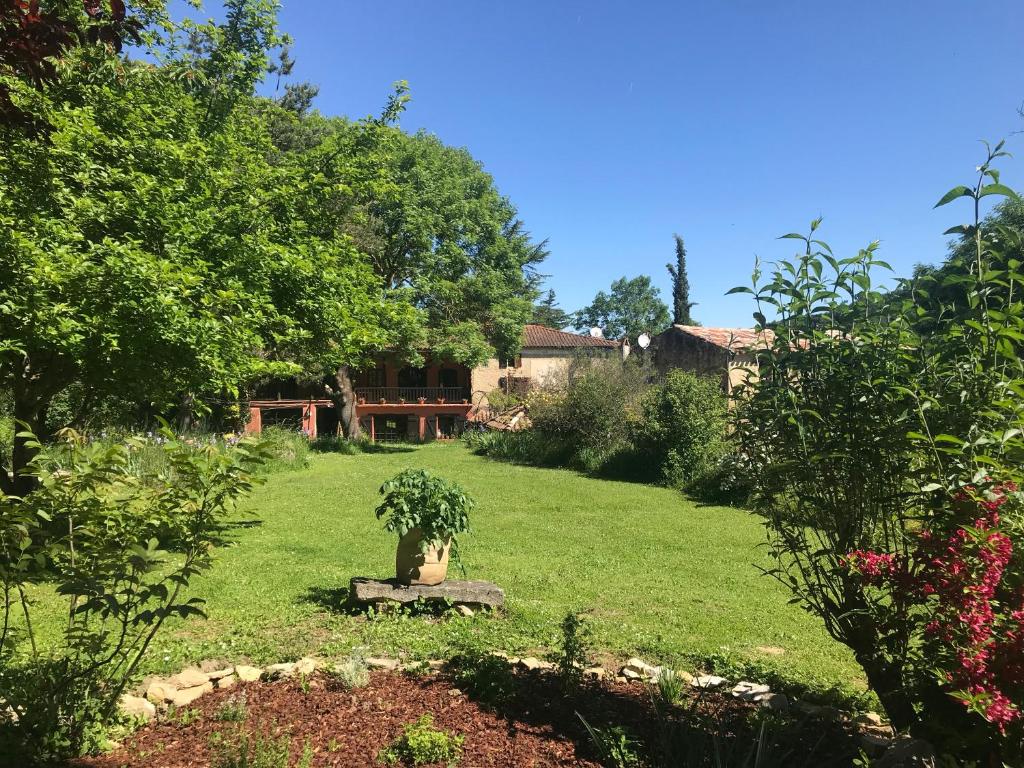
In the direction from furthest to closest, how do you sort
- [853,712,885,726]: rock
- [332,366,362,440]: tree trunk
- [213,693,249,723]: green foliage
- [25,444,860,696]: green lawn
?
[332,366,362,440]: tree trunk → [25,444,860,696]: green lawn → [853,712,885,726]: rock → [213,693,249,723]: green foliage

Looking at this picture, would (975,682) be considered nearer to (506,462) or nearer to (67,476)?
(67,476)

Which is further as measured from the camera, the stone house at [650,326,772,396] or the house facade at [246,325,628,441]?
the house facade at [246,325,628,441]

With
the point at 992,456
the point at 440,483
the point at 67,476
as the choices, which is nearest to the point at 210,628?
the point at 440,483

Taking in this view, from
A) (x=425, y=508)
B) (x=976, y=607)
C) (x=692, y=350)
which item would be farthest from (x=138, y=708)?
(x=692, y=350)

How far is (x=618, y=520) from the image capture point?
35.2 ft

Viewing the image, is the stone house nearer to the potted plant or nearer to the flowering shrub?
the potted plant

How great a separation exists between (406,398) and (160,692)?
28.5 meters

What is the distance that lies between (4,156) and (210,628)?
569 centimetres

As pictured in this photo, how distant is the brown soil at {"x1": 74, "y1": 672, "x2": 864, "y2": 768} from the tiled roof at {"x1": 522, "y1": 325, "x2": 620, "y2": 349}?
3192cm

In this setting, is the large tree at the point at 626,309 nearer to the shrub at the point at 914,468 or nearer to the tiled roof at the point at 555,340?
the tiled roof at the point at 555,340

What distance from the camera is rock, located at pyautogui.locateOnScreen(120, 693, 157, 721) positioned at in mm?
3195

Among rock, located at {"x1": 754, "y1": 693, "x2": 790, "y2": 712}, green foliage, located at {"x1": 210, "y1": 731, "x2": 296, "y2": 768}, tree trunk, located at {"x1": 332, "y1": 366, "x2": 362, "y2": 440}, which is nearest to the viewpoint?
green foliage, located at {"x1": 210, "y1": 731, "x2": 296, "y2": 768}

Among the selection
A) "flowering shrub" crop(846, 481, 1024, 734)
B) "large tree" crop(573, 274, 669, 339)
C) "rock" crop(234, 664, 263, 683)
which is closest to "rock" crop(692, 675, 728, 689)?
"flowering shrub" crop(846, 481, 1024, 734)

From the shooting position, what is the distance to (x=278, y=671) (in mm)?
3828
